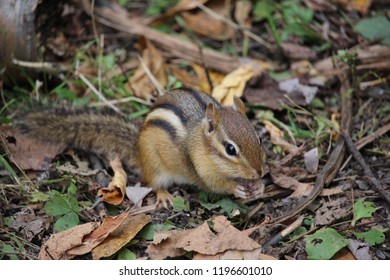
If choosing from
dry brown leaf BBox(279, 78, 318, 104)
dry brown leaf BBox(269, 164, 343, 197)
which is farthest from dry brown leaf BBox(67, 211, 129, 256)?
dry brown leaf BBox(279, 78, 318, 104)

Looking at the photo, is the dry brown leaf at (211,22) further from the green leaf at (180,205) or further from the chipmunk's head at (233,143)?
the green leaf at (180,205)

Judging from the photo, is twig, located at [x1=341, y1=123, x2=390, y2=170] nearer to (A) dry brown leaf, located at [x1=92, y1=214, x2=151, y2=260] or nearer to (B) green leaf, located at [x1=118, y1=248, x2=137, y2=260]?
(A) dry brown leaf, located at [x1=92, y1=214, x2=151, y2=260]

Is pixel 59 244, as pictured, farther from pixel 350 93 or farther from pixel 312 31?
pixel 312 31

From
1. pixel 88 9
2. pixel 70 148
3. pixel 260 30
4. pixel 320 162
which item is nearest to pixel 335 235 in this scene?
pixel 320 162

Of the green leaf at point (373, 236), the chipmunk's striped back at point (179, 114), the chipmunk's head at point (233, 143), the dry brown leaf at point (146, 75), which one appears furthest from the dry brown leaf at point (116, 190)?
the green leaf at point (373, 236)

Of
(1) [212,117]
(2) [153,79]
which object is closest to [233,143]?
(1) [212,117]

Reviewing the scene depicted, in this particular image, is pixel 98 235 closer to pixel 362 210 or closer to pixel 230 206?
pixel 230 206
